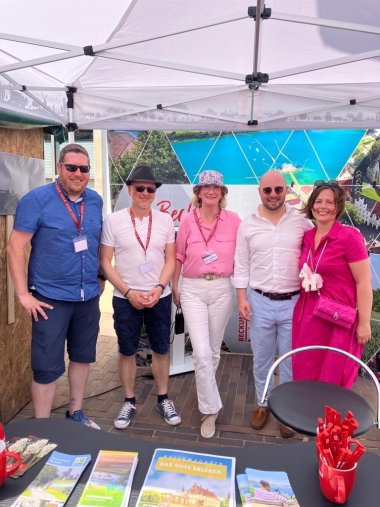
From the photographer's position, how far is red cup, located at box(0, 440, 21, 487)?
122cm

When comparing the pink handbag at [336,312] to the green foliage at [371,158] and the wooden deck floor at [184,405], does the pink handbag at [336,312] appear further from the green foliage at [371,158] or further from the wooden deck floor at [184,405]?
the green foliage at [371,158]

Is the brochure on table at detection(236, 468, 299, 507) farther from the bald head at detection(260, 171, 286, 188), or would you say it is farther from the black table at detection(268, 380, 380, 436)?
the bald head at detection(260, 171, 286, 188)

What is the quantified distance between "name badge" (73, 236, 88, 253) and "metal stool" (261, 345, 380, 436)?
4.63 feet

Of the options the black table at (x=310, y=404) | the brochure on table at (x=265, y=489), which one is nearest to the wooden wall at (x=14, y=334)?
the black table at (x=310, y=404)

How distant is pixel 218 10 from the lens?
236 centimetres

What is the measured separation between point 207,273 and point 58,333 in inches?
40.4

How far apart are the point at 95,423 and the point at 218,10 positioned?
280 centimetres

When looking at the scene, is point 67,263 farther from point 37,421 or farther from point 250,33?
point 250,33

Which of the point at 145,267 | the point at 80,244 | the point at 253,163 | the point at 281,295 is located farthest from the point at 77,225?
the point at 253,163

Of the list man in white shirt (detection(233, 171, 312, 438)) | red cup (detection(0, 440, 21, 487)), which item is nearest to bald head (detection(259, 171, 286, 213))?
man in white shirt (detection(233, 171, 312, 438))

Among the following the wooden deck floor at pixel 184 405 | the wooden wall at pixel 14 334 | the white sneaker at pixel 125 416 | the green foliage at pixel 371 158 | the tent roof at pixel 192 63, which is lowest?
the wooden deck floor at pixel 184 405

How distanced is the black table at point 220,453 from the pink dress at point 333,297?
97 centimetres

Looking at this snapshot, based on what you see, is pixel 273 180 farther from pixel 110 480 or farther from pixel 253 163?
pixel 110 480

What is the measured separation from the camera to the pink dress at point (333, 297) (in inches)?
92.5
